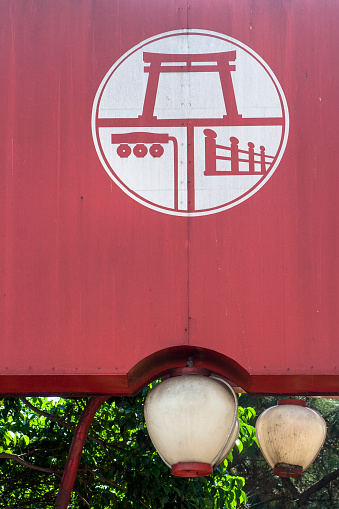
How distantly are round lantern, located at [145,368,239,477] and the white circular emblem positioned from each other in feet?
3.00

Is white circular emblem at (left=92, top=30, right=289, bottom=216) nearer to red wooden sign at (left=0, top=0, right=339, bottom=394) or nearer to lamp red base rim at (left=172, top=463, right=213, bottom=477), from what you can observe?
red wooden sign at (left=0, top=0, right=339, bottom=394)

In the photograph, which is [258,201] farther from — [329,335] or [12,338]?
[12,338]

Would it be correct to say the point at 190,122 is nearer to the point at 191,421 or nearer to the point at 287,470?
the point at 191,421

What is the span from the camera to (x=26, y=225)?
3.95 m

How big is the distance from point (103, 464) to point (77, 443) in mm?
2329

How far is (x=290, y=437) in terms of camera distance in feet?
15.8

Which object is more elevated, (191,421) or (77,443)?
(191,421)

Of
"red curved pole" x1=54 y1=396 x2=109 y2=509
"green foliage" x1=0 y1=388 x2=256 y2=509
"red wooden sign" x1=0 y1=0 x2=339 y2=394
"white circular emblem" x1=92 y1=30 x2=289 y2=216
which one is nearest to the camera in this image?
"red wooden sign" x1=0 y1=0 x2=339 y2=394

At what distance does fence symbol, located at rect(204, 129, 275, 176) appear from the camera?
398 centimetres

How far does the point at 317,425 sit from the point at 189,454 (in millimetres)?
1561

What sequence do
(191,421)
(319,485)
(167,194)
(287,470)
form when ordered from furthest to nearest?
(319,485)
(287,470)
(167,194)
(191,421)

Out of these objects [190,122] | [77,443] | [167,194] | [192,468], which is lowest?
[77,443]

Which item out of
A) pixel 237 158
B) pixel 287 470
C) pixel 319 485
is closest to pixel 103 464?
pixel 287 470

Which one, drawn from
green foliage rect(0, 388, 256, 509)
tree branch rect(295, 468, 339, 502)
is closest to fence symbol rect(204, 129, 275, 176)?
green foliage rect(0, 388, 256, 509)
